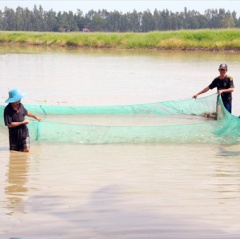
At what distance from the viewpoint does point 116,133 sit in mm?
8859

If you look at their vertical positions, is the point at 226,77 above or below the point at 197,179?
above

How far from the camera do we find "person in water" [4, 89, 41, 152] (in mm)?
7379

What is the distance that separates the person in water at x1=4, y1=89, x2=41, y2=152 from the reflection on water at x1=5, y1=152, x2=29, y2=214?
0.11 m

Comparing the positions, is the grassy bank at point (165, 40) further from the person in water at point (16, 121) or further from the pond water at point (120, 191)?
the person in water at point (16, 121)

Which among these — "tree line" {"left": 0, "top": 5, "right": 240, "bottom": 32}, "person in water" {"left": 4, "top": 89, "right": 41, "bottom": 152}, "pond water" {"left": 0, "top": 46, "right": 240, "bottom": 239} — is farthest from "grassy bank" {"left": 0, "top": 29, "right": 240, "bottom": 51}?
"tree line" {"left": 0, "top": 5, "right": 240, "bottom": 32}

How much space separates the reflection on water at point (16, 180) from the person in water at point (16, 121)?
0.11 metres

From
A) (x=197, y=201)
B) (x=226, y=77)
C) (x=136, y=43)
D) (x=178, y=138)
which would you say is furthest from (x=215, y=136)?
(x=136, y=43)

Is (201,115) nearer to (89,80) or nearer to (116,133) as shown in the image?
(116,133)

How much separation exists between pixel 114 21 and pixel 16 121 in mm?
119878

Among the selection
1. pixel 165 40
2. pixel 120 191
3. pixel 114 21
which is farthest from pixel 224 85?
pixel 114 21

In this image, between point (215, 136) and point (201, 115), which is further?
point (201, 115)

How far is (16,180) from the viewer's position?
649 centimetres

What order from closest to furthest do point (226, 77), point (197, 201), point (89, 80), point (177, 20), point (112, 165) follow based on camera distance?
1. point (197, 201)
2. point (112, 165)
3. point (226, 77)
4. point (89, 80)
5. point (177, 20)

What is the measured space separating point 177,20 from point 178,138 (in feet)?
370
